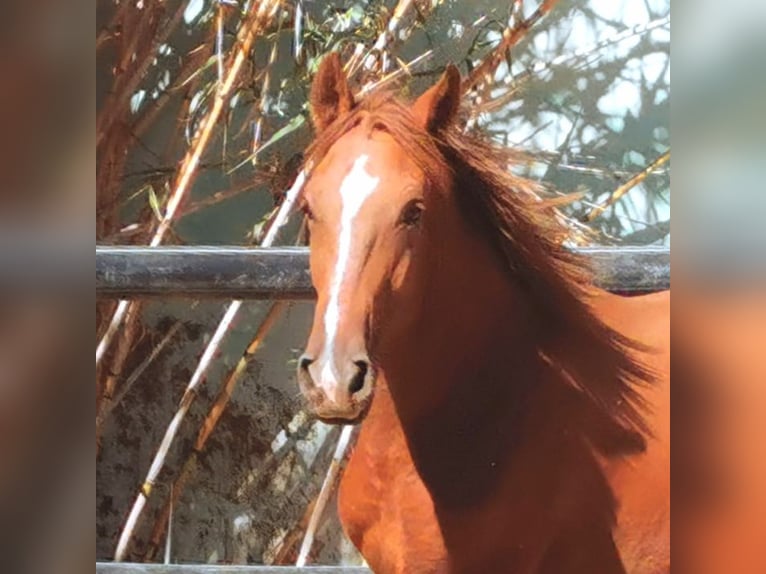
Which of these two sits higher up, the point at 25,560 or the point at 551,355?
the point at 551,355

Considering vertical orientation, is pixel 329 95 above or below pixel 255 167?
above

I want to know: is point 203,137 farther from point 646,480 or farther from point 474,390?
point 646,480

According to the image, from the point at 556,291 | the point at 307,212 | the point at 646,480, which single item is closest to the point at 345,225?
the point at 307,212

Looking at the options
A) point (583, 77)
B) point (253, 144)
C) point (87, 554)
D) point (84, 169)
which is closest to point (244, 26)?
point (253, 144)

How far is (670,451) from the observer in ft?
3.56

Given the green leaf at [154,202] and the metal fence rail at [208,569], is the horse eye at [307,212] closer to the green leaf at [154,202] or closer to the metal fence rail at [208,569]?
the green leaf at [154,202]

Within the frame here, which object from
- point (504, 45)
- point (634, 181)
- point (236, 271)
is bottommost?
point (236, 271)

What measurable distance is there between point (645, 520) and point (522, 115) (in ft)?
1.70

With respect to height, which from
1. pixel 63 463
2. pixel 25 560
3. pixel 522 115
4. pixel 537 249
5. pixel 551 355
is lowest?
pixel 25 560

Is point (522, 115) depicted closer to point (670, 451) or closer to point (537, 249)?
point (537, 249)

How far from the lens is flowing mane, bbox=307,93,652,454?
3.47 ft

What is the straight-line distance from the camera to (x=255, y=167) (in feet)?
3.63

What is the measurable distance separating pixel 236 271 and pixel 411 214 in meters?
0.25

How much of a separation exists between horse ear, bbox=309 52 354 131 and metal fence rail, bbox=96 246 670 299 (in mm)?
163
